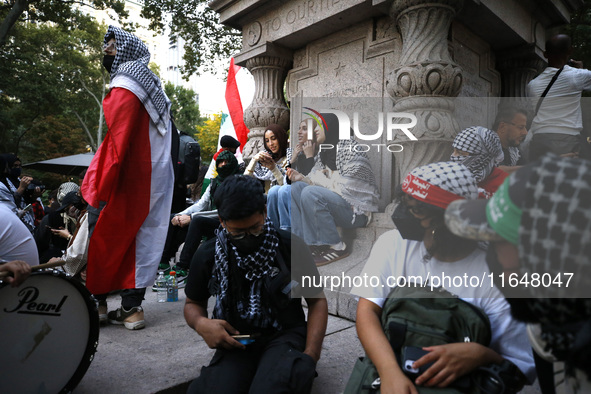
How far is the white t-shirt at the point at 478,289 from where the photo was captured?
4.35ft

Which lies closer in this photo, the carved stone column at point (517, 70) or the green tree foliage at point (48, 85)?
the carved stone column at point (517, 70)

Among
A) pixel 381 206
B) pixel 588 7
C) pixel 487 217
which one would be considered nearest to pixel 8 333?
pixel 487 217

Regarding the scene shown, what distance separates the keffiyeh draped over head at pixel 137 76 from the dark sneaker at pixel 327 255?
1595 millimetres

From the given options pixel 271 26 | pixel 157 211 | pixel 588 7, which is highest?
pixel 588 7

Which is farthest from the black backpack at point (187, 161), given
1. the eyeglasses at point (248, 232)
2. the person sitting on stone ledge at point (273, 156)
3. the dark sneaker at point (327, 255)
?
the eyeglasses at point (248, 232)

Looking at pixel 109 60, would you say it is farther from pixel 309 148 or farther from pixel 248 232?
pixel 248 232

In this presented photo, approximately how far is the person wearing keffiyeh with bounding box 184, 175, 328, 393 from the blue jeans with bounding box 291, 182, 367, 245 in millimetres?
935

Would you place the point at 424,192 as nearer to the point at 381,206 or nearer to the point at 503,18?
the point at 381,206

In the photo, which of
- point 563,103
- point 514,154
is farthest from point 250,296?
point 563,103

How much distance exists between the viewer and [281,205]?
3629 millimetres

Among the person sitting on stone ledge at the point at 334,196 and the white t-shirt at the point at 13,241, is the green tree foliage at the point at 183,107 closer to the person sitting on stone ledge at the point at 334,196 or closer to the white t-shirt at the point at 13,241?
the person sitting on stone ledge at the point at 334,196

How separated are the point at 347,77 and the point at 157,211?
2.46 meters

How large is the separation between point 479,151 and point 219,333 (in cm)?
146

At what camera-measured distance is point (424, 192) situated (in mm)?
1225
